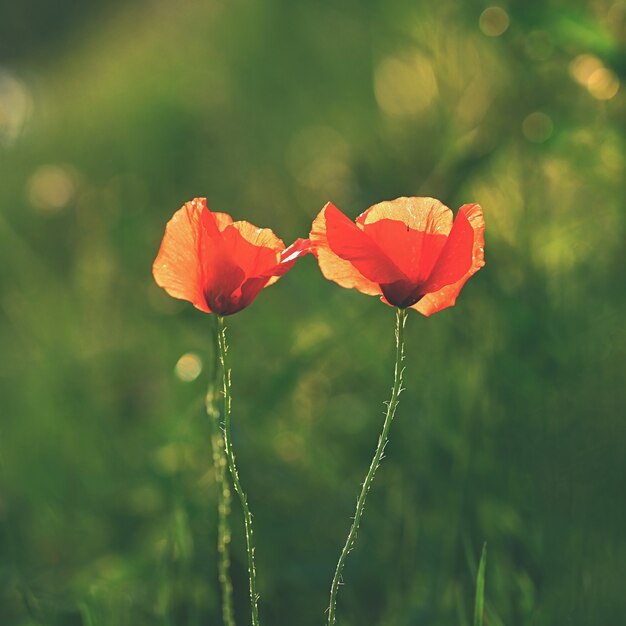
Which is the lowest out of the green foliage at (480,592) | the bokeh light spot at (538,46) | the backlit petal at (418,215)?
the green foliage at (480,592)

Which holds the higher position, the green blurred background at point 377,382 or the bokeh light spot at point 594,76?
the bokeh light spot at point 594,76

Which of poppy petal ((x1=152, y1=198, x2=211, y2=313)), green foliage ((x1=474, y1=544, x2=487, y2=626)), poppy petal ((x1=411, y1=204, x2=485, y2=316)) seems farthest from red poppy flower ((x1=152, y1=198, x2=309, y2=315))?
green foliage ((x1=474, y1=544, x2=487, y2=626))

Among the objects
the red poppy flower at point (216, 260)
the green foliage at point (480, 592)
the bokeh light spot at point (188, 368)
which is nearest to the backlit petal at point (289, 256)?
the red poppy flower at point (216, 260)

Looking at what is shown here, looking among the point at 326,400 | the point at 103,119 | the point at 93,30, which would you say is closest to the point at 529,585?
the point at 326,400

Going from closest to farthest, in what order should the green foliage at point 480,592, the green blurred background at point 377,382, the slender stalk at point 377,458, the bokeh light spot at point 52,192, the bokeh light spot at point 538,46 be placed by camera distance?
1. the slender stalk at point 377,458
2. the green foliage at point 480,592
3. the green blurred background at point 377,382
4. the bokeh light spot at point 538,46
5. the bokeh light spot at point 52,192

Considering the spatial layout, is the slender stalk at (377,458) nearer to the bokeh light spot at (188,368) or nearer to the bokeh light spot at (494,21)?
the bokeh light spot at (188,368)

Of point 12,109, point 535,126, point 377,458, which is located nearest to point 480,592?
point 377,458

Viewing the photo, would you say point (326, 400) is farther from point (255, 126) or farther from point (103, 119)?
point (103, 119)
